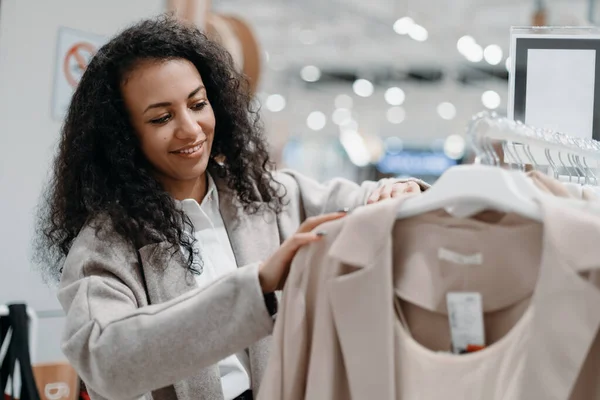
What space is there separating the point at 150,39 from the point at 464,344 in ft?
3.69

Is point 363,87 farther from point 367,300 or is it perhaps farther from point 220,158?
point 367,300

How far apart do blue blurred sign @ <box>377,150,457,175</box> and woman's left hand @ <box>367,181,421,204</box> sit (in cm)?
1462

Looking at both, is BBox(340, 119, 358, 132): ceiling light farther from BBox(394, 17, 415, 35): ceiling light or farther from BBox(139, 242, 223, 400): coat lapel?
BBox(139, 242, 223, 400): coat lapel

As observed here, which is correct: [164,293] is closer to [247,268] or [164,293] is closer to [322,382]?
[247,268]

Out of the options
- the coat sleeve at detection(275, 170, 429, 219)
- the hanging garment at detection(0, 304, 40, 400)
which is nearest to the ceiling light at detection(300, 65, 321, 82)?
the hanging garment at detection(0, 304, 40, 400)

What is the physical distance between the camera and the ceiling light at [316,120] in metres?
18.2

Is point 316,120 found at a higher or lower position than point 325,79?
lower

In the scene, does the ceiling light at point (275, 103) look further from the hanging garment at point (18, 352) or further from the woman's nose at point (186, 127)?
the woman's nose at point (186, 127)

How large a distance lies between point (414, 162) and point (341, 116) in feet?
8.18

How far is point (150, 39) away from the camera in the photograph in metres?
1.88

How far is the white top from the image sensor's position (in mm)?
1150

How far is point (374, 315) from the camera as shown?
3.98 ft

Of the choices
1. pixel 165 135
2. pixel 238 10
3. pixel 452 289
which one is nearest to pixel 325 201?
pixel 165 135

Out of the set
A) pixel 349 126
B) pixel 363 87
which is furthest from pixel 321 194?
pixel 349 126
